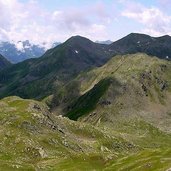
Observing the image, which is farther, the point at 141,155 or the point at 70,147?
the point at 70,147

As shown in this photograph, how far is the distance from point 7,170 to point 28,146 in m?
51.0

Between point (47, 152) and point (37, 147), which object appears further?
point (37, 147)

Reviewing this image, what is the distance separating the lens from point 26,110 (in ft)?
656

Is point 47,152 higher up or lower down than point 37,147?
lower down

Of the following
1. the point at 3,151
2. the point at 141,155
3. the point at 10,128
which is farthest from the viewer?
the point at 10,128

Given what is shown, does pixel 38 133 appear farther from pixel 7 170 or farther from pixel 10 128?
pixel 7 170

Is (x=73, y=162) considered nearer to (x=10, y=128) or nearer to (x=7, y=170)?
(x=7, y=170)

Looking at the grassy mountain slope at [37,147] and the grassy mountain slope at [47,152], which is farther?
the grassy mountain slope at [37,147]

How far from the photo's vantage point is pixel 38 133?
580 feet

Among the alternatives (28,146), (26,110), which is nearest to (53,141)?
A: (28,146)

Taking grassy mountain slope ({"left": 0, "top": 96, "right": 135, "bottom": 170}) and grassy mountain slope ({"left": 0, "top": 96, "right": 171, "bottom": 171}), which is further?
grassy mountain slope ({"left": 0, "top": 96, "right": 135, "bottom": 170})

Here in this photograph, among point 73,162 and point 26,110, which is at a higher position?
point 26,110

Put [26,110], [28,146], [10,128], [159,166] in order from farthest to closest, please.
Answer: [26,110], [10,128], [28,146], [159,166]

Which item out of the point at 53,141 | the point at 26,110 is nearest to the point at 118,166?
the point at 53,141
